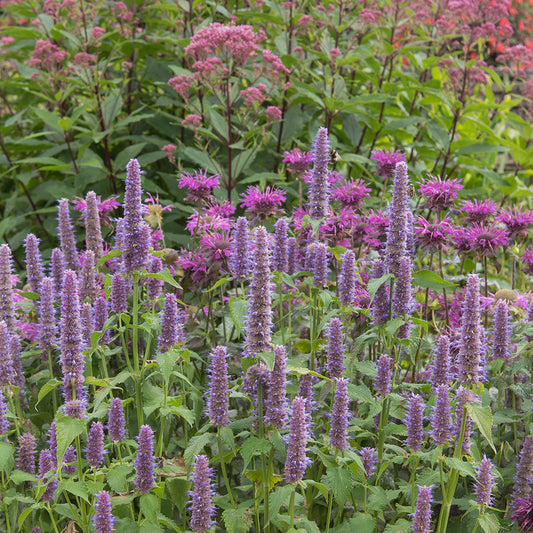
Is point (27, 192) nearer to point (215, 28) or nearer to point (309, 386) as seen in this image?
point (215, 28)

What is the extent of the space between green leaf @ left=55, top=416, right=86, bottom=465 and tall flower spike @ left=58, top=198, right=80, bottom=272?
1109mm

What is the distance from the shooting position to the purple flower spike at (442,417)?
2.32 meters

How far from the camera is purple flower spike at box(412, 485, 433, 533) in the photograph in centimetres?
221

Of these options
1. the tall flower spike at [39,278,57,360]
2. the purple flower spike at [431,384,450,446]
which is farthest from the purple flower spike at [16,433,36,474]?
the purple flower spike at [431,384,450,446]

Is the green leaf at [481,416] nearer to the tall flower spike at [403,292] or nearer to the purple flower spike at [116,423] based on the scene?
the tall flower spike at [403,292]

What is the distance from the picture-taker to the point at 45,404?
3.21 metres

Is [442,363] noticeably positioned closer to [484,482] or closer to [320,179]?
[484,482]

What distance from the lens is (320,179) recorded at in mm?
2896

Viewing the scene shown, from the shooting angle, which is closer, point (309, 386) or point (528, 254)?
point (309, 386)

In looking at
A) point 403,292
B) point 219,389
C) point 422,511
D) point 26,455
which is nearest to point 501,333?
point 403,292

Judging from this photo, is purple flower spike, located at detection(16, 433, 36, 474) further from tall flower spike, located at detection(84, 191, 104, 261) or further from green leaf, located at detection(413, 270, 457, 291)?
green leaf, located at detection(413, 270, 457, 291)

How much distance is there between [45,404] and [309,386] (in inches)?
53.7

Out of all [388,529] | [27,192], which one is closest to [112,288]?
[388,529]

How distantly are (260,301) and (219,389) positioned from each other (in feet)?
1.10
